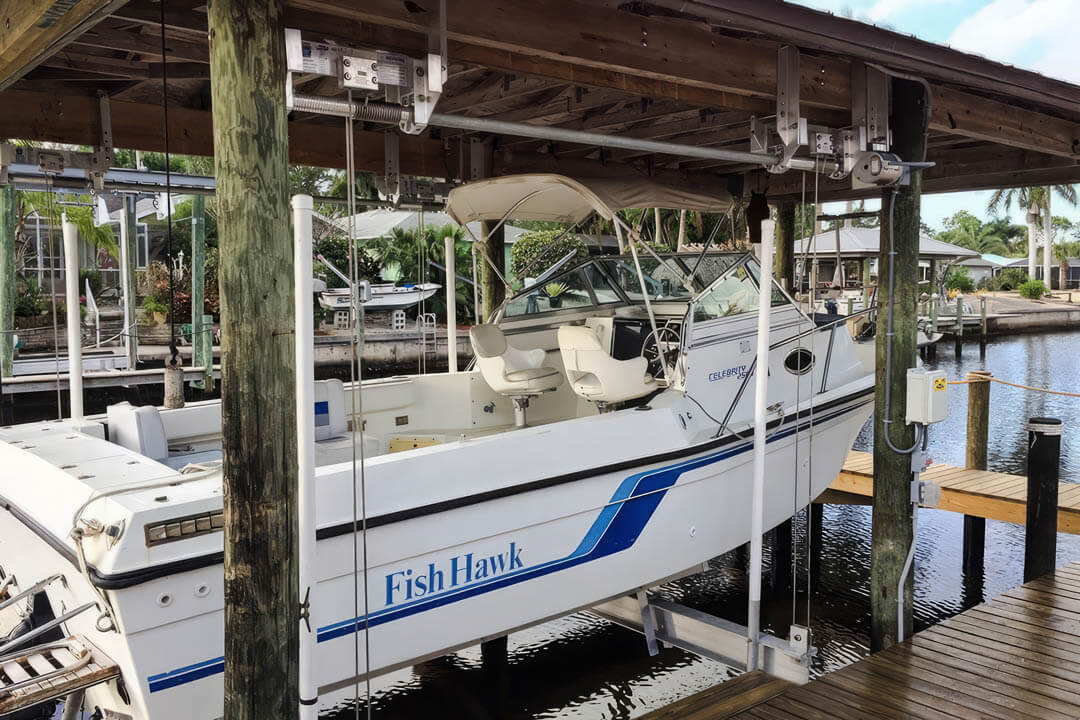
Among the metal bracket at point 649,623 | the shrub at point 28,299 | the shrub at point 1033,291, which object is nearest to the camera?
the metal bracket at point 649,623

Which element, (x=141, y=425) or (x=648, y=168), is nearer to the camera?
(x=141, y=425)

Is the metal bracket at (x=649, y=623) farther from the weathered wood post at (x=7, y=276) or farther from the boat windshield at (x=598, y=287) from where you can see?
the weathered wood post at (x=7, y=276)

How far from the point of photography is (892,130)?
5320 mm

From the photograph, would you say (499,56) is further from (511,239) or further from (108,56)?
(511,239)

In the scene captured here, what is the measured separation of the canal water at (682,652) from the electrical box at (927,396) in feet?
7.27

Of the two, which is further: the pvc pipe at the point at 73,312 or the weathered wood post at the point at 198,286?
the weathered wood post at the point at 198,286

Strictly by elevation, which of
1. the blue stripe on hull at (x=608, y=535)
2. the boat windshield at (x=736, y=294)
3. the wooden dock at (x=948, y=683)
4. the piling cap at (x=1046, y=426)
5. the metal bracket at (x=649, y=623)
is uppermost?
the boat windshield at (x=736, y=294)

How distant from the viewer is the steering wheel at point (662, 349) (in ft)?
19.0

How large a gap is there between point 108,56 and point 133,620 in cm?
318

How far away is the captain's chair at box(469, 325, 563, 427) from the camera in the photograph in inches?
249

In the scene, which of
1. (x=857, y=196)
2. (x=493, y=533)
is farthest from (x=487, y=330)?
(x=857, y=196)

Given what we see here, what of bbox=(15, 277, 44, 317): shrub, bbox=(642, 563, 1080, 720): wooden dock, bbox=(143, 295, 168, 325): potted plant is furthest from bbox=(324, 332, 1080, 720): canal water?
bbox=(15, 277, 44, 317): shrub

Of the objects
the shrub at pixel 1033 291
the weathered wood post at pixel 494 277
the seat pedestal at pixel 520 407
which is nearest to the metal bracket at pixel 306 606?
the seat pedestal at pixel 520 407

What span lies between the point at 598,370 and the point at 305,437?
3006mm
